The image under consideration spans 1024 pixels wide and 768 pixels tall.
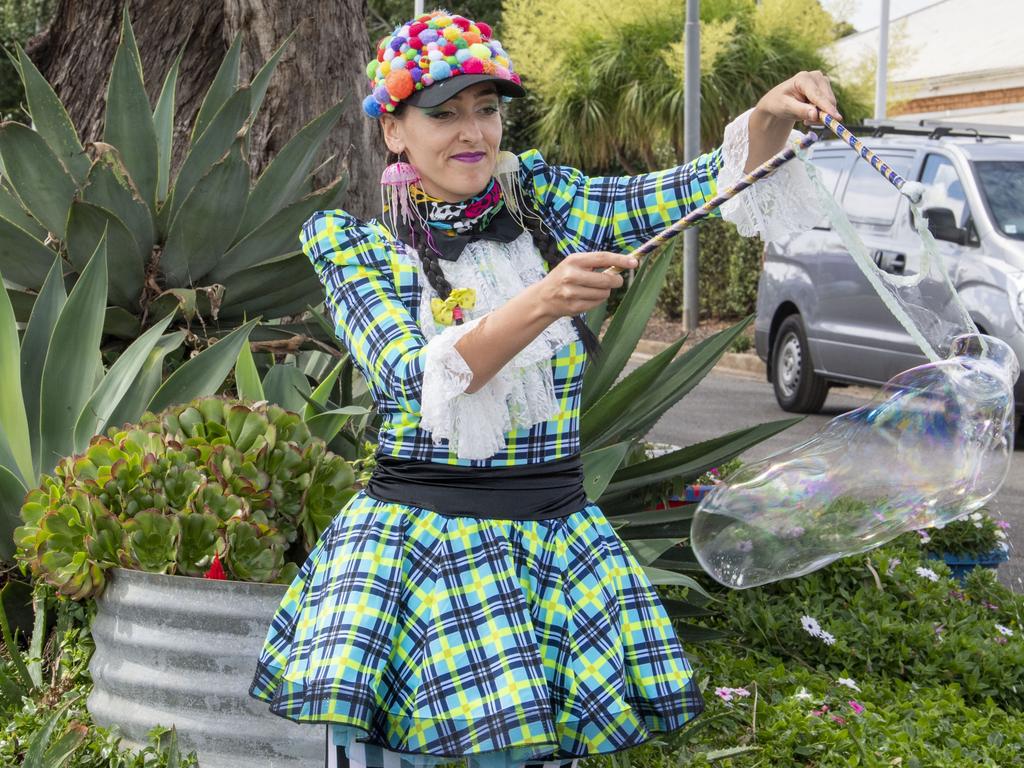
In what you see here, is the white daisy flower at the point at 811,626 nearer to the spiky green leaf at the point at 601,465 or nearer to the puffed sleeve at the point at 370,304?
the spiky green leaf at the point at 601,465

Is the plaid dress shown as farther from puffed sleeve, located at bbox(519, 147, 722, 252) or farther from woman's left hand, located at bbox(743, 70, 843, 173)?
woman's left hand, located at bbox(743, 70, 843, 173)

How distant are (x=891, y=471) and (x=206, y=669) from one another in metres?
1.44

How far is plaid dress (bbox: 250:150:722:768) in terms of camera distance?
7.04ft

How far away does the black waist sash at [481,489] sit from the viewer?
2279mm

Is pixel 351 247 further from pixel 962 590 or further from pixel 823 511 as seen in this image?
pixel 962 590

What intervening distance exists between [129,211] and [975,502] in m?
2.99

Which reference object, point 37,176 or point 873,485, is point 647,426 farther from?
point 37,176

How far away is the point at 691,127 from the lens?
18422mm

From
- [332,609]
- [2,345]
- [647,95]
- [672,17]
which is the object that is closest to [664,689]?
[332,609]

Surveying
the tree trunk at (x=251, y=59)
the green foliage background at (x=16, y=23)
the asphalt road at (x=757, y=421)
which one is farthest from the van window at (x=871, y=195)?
the green foliage background at (x=16, y=23)

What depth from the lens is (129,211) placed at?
4.59m

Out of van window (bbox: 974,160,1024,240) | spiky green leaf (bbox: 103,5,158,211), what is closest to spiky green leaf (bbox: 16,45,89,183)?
spiky green leaf (bbox: 103,5,158,211)

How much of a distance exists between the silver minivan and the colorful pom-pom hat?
7.01 meters

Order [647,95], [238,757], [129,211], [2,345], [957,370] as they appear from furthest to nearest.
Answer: [647,95]
[129,211]
[2,345]
[238,757]
[957,370]
